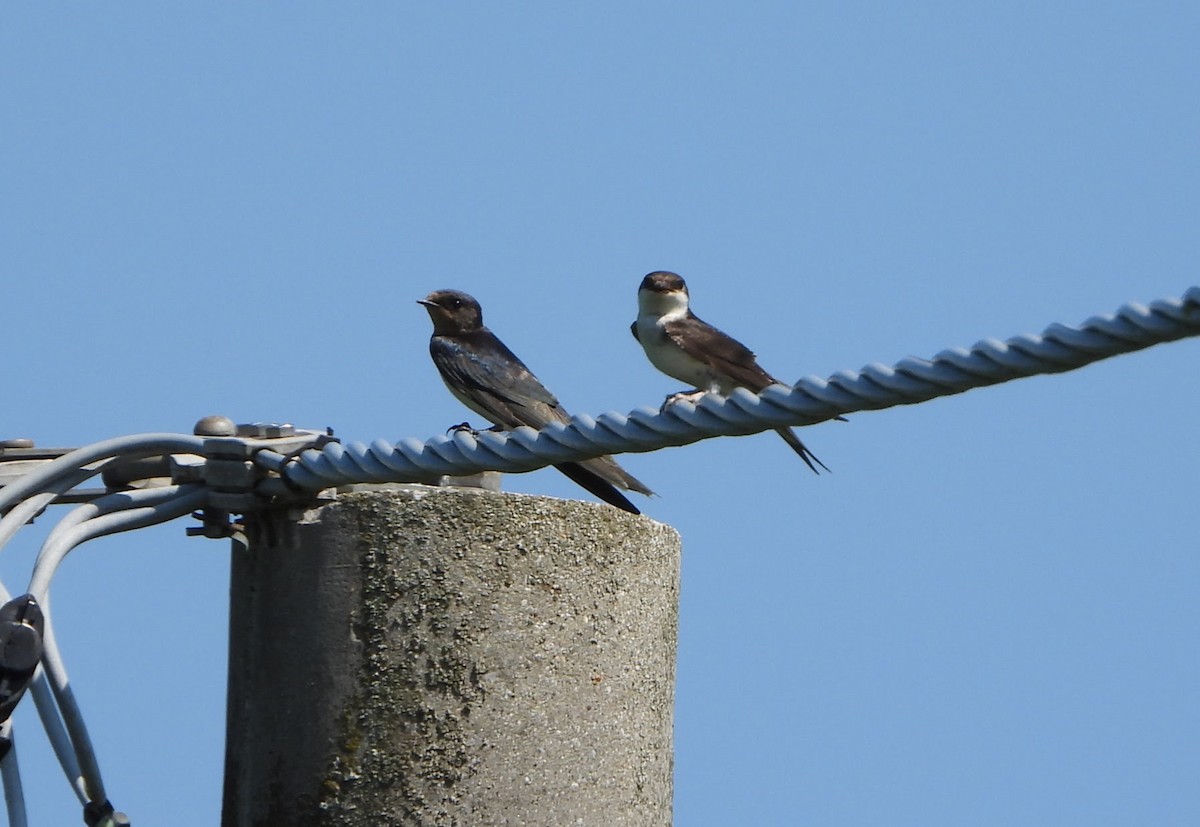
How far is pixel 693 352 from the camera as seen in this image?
806 cm

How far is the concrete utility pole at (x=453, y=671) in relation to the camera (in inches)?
148

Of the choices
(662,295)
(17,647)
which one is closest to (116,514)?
(17,647)

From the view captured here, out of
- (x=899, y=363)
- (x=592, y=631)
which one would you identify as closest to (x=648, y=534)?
(x=592, y=631)

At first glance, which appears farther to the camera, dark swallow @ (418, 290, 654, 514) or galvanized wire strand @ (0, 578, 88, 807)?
dark swallow @ (418, 290, 654, 514)

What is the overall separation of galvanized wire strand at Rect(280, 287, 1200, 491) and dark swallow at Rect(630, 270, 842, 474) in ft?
12.2

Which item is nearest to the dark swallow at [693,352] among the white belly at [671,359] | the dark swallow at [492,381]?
the white belly at [671,359]

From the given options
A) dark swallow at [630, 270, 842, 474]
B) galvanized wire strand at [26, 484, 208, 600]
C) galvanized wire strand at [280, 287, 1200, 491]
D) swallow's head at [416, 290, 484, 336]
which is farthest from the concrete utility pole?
swallow's head at [416, 290, 484, 336]

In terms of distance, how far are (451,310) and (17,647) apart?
6.02 metres

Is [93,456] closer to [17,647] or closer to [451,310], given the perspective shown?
[17,647]

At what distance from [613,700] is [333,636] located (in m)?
0.51

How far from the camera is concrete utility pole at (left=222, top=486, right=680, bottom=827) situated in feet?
12.4

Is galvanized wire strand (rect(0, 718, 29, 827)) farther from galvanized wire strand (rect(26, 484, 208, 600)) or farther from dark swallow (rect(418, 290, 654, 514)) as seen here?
dark swallow (rect(418, 290, 654, 514))

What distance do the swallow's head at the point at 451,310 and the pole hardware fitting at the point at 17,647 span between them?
579 centimetres

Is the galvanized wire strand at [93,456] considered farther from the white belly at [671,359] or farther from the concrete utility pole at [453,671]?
the white belly at [671,359]
